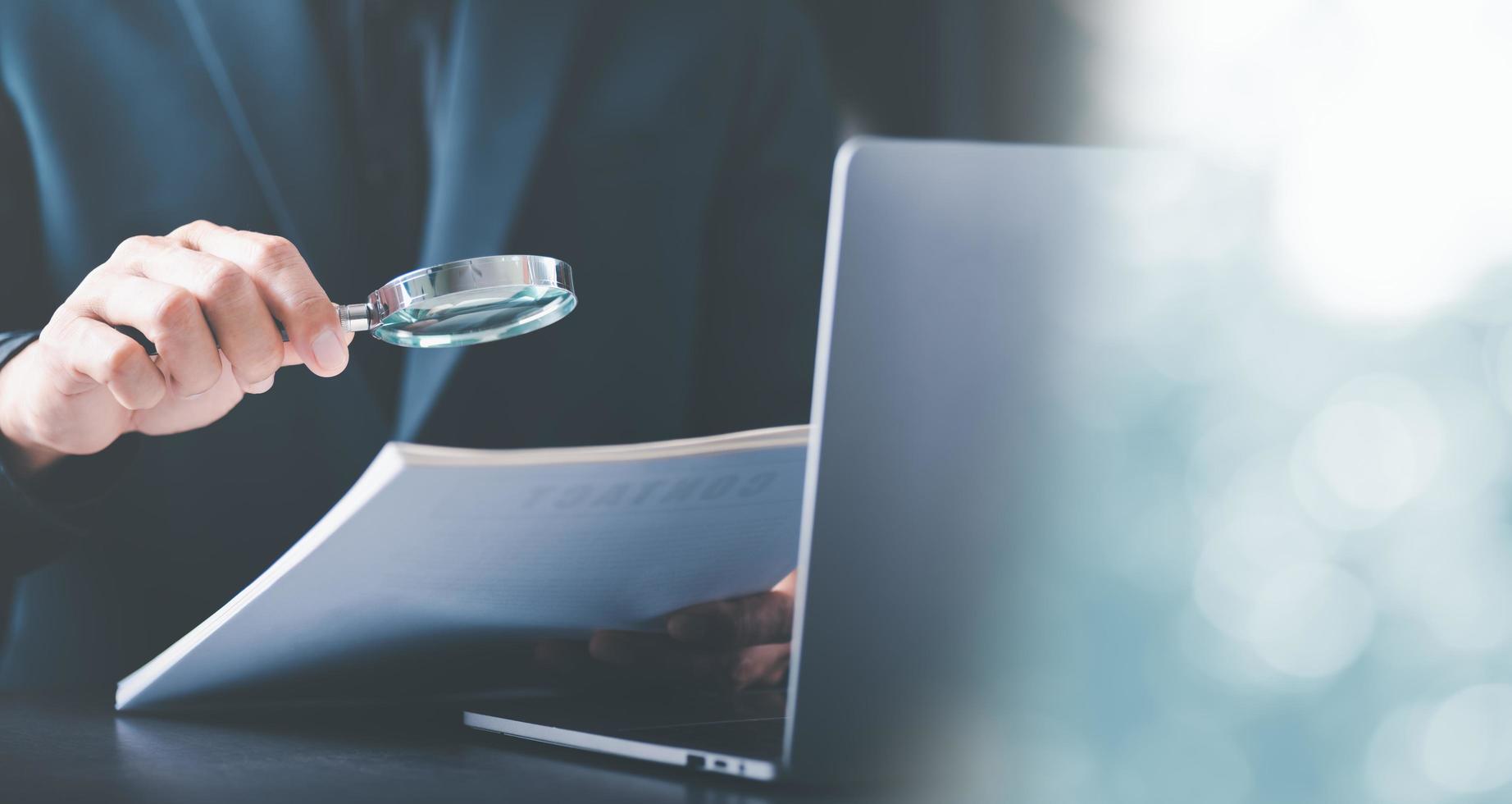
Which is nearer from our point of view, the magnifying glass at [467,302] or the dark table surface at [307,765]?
the dark table surface at [307,765]

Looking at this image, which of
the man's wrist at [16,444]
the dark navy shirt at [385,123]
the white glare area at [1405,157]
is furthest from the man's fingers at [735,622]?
the dark navy shirt at [385,123]

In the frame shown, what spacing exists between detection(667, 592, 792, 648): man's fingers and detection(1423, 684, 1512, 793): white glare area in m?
0.49

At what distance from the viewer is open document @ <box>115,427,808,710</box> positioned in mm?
421

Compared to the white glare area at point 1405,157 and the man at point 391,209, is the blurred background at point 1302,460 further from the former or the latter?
the man at point 391,209

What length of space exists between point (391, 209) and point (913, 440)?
1.04 m

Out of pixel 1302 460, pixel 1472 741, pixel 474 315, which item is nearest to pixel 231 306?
pixel 474 315

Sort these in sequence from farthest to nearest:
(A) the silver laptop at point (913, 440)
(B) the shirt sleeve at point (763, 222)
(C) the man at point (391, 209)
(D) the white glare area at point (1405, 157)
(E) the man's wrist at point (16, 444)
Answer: (B) the shirt sleeve at point (763, 222) < (C) the man at point (391, 209) < (D) the white glare area at point (1405, 157) < (E) the man's wrist at point (16, 444) < (A) the silver laptop at point (913, 440)

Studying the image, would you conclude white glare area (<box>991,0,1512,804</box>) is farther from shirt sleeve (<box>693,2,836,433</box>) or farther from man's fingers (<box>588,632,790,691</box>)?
shirt sleeve (<box>693,2,836,433</box>)

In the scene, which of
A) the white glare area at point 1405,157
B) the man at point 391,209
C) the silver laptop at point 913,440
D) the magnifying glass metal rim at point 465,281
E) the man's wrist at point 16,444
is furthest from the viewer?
the man at point 391,209

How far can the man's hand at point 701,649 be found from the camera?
Result: 2.17ft

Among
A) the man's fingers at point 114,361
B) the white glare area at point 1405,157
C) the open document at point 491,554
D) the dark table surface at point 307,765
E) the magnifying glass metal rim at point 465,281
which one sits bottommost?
the dark table surface at point 307,765

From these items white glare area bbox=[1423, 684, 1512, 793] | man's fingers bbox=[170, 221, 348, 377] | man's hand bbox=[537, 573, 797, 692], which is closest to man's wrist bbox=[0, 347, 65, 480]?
man's fingers bbox=[170, 221, 348, 377]

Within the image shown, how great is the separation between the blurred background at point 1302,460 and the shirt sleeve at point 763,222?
0.55 meters

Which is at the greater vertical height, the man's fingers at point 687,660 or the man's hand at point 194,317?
the man's hand at point 194,317
